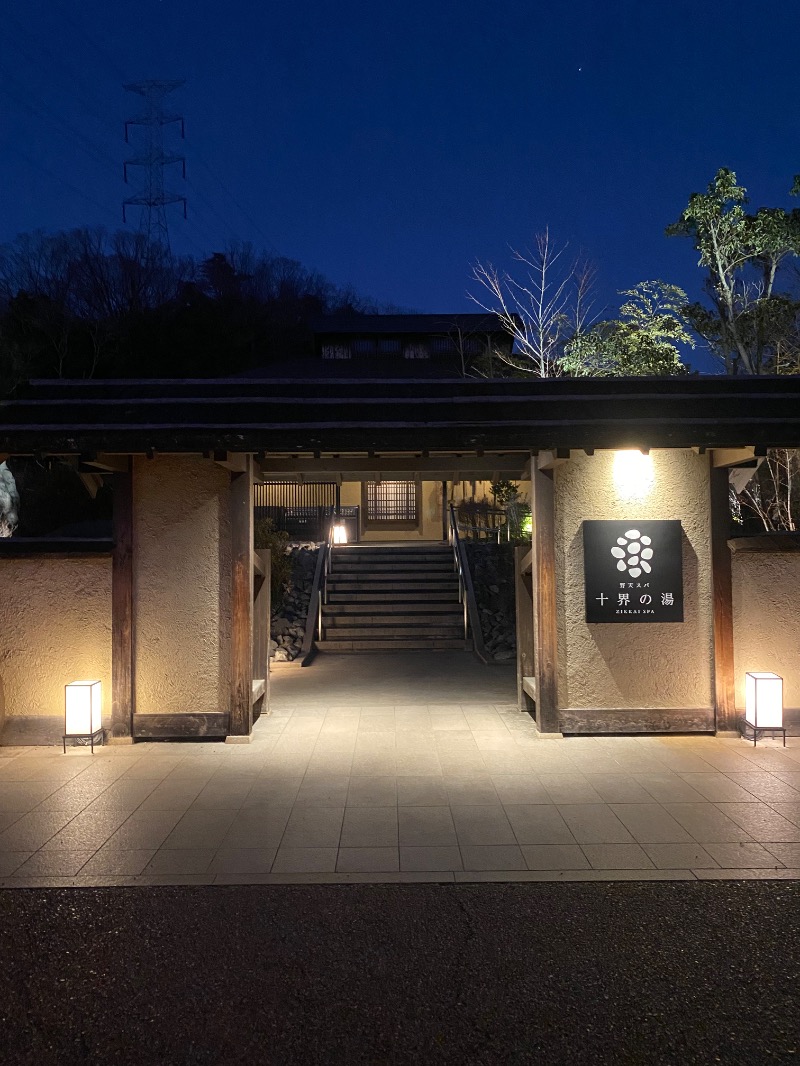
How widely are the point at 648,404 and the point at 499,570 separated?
9.35 metres

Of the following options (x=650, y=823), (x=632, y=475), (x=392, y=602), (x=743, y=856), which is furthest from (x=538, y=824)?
(x=392, y=602)

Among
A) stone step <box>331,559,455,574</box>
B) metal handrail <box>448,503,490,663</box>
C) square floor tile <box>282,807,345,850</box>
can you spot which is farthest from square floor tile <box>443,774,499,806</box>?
stone step <box>331,559,455,574</box>

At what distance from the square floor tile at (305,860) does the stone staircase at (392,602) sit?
905cm

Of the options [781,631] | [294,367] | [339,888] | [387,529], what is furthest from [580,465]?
[294,367]

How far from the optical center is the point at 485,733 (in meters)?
7.68

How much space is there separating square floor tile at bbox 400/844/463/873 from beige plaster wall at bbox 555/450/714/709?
315 cm

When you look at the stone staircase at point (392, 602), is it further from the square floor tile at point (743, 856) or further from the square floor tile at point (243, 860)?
the square floor tile at point (743, 856)

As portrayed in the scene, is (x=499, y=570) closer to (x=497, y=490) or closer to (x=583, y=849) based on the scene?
(x=497, y=490)

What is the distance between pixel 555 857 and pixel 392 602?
10883mm

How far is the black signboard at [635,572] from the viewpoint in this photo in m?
7.34

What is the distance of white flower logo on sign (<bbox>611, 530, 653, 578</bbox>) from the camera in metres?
7.33

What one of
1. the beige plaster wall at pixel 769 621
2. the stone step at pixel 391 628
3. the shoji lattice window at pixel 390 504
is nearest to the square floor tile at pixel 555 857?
the beige plaster wall at pixel 769 621

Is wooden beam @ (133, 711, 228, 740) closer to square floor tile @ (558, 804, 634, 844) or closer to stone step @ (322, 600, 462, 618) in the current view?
→ square floor tile @ (558, 804, 634, 844)

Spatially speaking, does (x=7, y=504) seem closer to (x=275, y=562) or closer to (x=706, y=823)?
(x=275, y=562)
